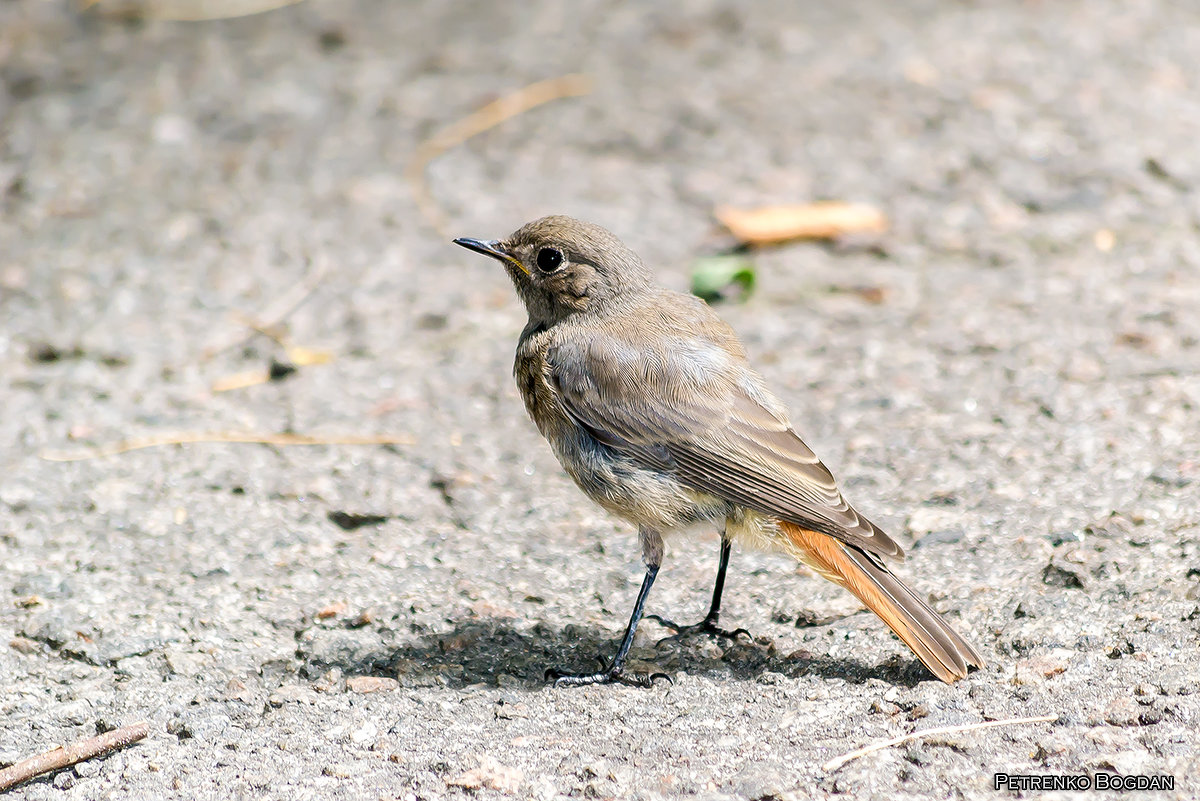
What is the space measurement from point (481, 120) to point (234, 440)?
3.04 m

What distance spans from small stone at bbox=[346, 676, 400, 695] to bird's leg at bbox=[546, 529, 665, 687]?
0.48 meters

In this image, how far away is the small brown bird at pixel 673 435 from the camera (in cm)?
386

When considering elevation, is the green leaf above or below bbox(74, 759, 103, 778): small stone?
below

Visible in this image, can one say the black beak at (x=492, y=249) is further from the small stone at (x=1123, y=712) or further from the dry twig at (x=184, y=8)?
the dry twig at (x=184, y=8)

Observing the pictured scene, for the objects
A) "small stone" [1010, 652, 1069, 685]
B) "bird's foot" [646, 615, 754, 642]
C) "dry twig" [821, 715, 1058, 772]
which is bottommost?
"bird's foot" [646, 615, 754, 642]

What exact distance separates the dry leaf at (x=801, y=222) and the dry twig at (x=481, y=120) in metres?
1.55

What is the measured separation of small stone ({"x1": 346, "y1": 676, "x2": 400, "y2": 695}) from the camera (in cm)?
388

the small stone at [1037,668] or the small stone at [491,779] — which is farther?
the small stone at [1037,668]

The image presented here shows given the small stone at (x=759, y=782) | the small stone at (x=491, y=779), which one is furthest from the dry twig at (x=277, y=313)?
the small stone at (x=759, y=782)

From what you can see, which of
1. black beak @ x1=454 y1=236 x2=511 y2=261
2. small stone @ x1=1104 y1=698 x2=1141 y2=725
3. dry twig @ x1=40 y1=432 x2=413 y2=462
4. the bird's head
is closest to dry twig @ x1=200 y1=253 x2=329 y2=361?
dry twig @ x1=40 y1=432 x2=413 y2=462

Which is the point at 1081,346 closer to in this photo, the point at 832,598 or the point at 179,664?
the point at 832,598

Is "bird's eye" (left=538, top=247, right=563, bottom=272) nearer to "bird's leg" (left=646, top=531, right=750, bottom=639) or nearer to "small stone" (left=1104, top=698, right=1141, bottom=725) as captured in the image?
"bird's leg" (left=646, top=531, right=750, bottom=639)

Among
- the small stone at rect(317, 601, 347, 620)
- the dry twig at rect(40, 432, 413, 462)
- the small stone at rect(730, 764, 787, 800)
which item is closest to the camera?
the small stone at rect(730, 764, 787, 800)

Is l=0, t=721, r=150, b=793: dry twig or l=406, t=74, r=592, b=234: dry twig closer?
l=0, t=721, r=150, b=793: dry twig
